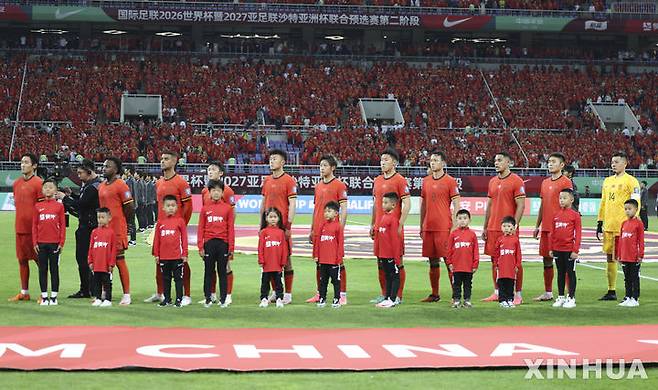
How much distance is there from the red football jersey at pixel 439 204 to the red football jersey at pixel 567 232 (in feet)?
5.07

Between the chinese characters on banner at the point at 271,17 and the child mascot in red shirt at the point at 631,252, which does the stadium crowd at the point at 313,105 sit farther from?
the child mascot in red shirt at the point at 631,252

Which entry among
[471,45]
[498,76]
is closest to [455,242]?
[498,76]

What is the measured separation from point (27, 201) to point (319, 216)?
14.0ft

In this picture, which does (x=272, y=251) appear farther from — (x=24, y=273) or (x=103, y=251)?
(x=24, y=273)

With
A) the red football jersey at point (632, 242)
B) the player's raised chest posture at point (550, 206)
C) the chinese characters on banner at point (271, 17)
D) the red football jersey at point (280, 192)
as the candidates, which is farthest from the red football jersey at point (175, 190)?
the chinese characters on banner at point (271, 17)

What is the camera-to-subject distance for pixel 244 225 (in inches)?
1375

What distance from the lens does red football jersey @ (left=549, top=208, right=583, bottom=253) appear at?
14.5 m

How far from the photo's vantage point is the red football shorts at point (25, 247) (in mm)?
14617

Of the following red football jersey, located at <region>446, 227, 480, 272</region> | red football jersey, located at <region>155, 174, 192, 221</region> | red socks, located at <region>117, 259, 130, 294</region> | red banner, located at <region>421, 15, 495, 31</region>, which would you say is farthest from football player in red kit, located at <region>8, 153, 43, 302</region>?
red banner, located at <region>421, 15, 495, 31</region>

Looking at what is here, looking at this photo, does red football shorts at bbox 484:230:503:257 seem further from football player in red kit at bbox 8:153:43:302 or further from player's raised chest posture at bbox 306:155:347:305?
football player in red kit at bbox 8:153:43:302

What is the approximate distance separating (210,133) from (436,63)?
18.1m

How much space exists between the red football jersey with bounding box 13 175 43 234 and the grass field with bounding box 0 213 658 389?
3.69 feet

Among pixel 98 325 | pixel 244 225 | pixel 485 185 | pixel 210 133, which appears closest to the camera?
pixel 98 325

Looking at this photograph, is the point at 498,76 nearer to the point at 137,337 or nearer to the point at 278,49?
the point at 278,49
